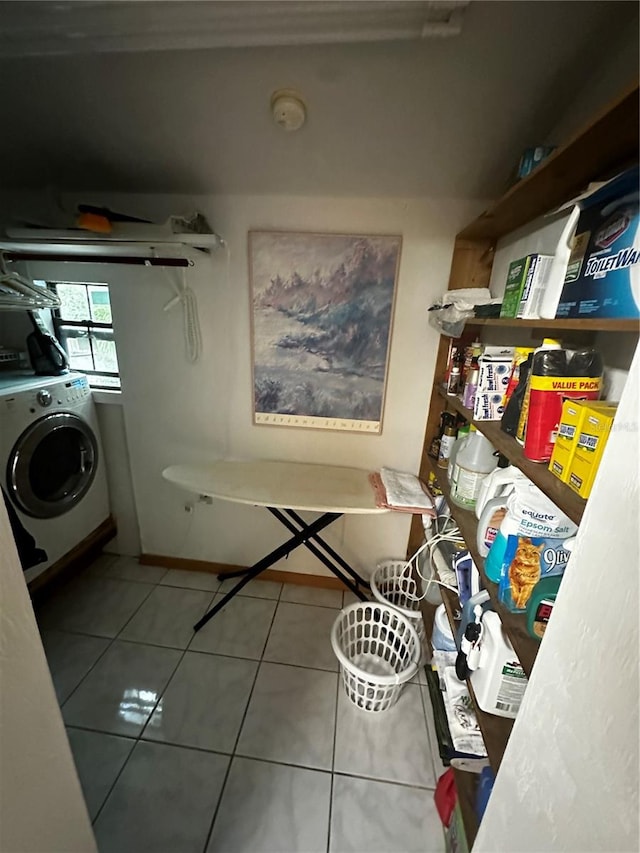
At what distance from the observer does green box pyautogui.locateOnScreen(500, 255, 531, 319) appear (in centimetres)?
83

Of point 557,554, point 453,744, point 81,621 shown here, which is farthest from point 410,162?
point 81,621

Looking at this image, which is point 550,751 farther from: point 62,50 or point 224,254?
point 224,254

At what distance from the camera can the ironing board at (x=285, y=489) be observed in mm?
1413

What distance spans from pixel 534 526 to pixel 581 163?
2.29ft

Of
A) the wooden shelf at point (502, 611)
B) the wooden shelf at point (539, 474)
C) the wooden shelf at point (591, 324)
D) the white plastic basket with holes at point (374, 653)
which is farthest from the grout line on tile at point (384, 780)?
the wooden shelf at point (591, 324)

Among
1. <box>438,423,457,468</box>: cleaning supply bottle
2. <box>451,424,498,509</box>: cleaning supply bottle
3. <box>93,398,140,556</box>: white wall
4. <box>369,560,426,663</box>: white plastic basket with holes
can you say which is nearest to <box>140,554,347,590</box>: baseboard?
<box>93,398,140,556</box>: white wall

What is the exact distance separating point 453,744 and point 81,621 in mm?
1764

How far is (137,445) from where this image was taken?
6.39ft

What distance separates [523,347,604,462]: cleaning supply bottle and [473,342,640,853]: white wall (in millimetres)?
304

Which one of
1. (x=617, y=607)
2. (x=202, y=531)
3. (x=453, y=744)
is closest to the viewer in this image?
(x=617, y=607)

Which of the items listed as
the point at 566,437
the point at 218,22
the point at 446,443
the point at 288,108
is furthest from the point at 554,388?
the point at 288,108

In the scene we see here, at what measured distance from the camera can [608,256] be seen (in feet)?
1.72

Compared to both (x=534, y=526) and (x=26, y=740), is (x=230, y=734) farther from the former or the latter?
(x=534, y=526)

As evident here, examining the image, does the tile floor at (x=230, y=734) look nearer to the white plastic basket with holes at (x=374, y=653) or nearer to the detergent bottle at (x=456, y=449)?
the white plastic basket with holes at (x=374, y=653)
